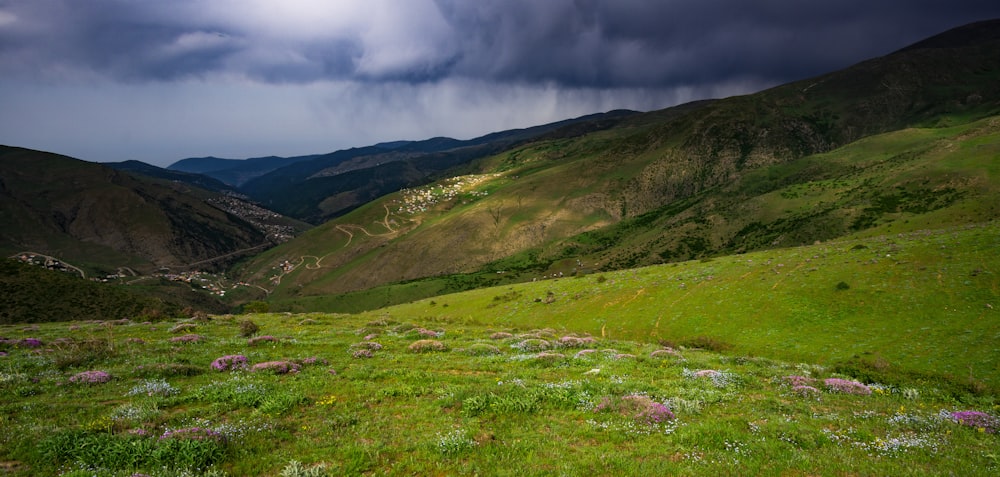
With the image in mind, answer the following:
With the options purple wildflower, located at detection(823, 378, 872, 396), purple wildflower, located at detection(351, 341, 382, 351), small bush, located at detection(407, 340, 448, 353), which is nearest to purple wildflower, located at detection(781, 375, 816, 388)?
purple wildflower, located at detection(823, 378, 872, 396)

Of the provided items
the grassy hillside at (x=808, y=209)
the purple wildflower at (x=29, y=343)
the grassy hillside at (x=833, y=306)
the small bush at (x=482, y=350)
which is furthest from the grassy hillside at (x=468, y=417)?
the grassy hillside at (x=808, y=209)

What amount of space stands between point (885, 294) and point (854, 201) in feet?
292

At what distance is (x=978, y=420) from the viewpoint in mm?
12039

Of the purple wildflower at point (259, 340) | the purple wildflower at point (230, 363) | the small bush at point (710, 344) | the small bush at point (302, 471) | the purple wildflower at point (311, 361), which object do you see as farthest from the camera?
the small bush at point (710, 344)

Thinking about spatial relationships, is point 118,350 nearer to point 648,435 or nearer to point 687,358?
point 648,435

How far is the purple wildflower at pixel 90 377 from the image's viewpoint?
52.4 feet

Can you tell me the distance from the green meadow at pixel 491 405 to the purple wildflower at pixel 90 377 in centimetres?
7

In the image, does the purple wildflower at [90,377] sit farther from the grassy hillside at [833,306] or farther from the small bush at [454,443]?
the grassy hillside at [833,306]

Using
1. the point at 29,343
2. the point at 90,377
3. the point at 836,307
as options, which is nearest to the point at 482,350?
the point at 90,377

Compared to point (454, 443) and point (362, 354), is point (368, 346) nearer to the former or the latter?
point (362, 354)

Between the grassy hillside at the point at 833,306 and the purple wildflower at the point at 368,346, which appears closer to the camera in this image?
the purple wildflower at the point at 368,346

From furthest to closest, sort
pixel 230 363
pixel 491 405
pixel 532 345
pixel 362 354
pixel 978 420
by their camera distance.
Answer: pixel 532 345 → pixel 362 354 → pixel 230 363 → pixel 491 405 → pixel 978 420

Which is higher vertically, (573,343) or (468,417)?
(468,417)

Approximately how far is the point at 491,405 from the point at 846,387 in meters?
13.9
